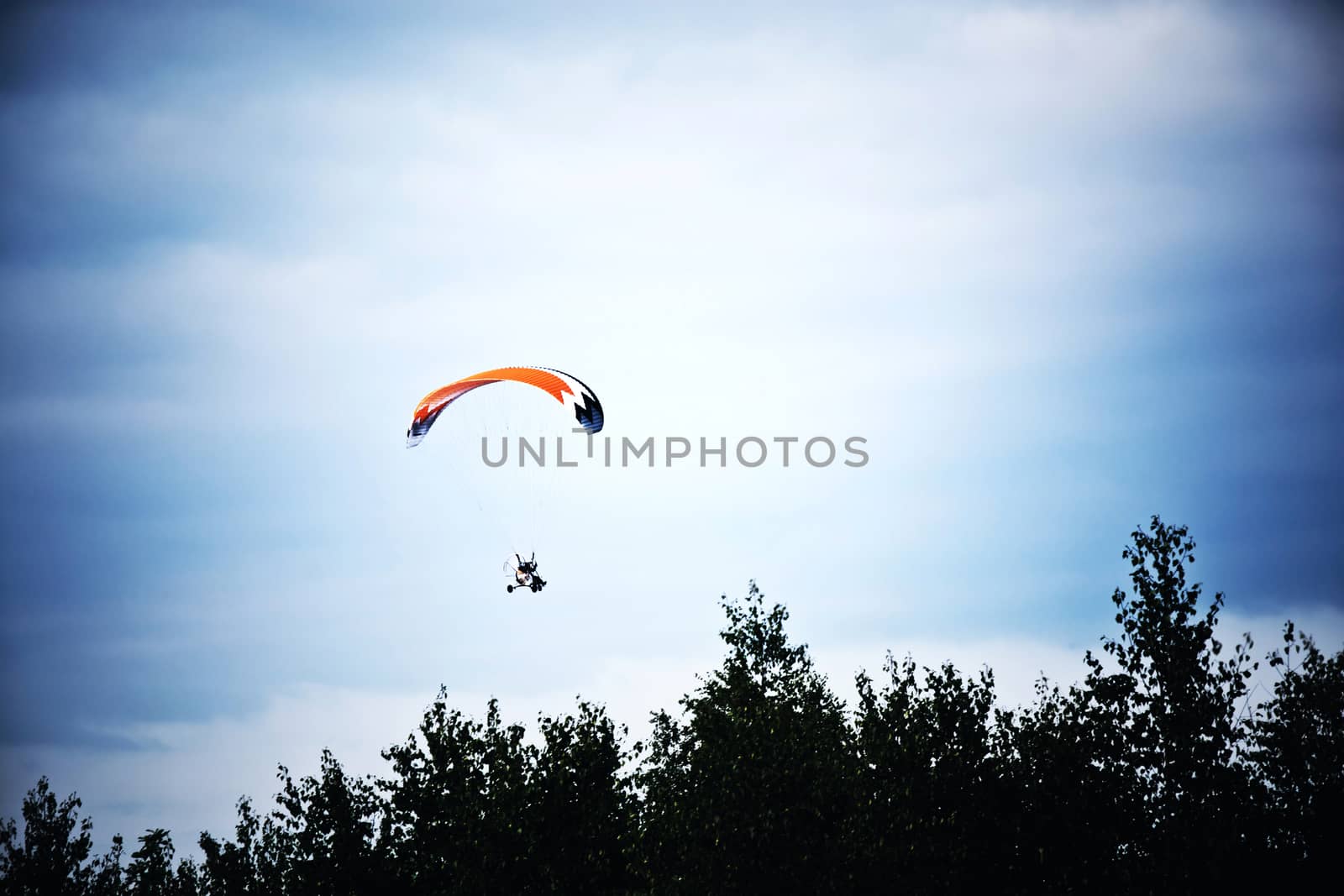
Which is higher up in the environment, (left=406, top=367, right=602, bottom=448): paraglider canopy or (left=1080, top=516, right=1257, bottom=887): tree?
(left=406, top=367, right=602, bottom=448): paraglider canopy

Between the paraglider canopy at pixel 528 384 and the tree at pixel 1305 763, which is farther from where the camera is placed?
the paraglider canopy at pixel 528 384

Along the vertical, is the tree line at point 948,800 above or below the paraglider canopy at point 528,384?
below

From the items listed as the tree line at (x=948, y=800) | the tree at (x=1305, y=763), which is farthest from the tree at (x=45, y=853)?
the tree at (x=1305, y=763)

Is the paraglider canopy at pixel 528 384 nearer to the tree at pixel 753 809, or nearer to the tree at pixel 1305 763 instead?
the tree at pixel 753 809

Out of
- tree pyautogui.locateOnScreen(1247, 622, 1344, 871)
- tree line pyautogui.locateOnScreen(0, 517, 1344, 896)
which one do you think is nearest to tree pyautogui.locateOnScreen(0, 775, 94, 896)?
tree line pyautogui.locateOnScreen(0, 517, 1344, 896)

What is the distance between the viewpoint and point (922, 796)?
33344 mm

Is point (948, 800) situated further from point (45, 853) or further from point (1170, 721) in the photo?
point (45, 853)

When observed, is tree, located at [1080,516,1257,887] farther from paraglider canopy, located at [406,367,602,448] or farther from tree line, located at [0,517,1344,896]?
paraglider canopy, located at [406,367,602,448]

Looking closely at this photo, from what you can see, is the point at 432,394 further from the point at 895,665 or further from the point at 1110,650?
the point at 1110,650

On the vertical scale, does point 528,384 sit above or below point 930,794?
above

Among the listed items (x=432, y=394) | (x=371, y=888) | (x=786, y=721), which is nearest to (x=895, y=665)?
(x=786, y=721)

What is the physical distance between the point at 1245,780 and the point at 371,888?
89.4 ft

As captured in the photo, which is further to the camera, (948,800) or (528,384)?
(528,384)

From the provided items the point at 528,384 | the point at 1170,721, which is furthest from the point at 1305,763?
the point at 528,384
